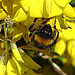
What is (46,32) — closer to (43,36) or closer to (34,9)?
(43,36)

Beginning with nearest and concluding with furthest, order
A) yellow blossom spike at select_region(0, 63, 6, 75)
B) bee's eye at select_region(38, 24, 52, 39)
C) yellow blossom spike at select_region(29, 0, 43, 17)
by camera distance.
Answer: yellow blossom spike at select_region(29, 0, 43, 17) < yellow blossom spike at select_region(0, 63, 6, 75) < bee's eye at select_region(38, 24, 52, 39)

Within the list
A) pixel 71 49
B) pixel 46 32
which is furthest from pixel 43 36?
pixel 71 49

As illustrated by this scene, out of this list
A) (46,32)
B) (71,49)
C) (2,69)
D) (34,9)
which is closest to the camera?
(34,9)

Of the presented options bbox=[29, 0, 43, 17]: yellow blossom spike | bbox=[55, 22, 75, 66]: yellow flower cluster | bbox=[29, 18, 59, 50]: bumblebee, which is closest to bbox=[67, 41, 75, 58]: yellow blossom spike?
bbox=[55, 22, 75, 66]: yellow flower cluster

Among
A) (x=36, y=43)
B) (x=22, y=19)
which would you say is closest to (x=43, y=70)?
(x=36, y=43)

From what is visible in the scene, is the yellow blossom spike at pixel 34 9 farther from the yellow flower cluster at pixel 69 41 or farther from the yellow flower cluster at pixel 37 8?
the yellow flower cluster at pixel 69 41

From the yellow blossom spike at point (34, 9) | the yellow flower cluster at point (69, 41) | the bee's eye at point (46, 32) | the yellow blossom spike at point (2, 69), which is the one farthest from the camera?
the yellow flower cluster at point (69, 41)

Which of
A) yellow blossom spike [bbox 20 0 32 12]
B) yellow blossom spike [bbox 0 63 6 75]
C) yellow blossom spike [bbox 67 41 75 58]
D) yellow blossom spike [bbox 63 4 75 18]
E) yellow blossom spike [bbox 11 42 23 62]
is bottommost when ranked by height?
yellow blossom spike [bbox 67 41 75 58]

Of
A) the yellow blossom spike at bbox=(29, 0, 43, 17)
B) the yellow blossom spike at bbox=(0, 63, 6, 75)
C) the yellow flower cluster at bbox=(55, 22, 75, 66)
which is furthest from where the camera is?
the yellow flower cluster at bbox=(55, 22, 75, 66)

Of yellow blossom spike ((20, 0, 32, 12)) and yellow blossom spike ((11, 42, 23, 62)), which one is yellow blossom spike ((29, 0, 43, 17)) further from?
yellow blossom spike ((11, 42, 23, 62))

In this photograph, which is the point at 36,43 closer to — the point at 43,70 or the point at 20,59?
the point at 20,59

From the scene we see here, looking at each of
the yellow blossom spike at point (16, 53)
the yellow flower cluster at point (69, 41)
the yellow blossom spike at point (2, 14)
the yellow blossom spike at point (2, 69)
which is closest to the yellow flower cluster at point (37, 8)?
the yellow blossom spike at point (2, 14)
